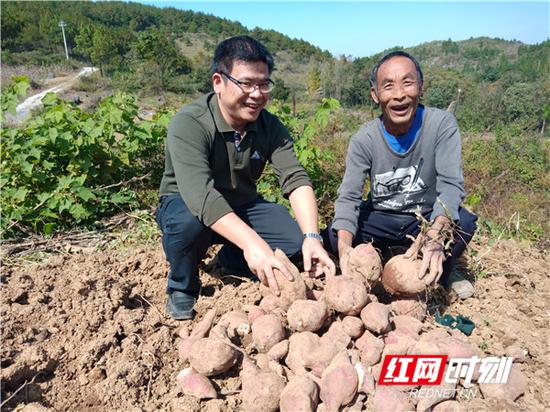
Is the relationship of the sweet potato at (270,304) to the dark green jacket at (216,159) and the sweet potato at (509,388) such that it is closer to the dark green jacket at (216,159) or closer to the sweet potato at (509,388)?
the dark green jacket at (216,159)

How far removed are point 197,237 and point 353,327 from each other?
1048mm

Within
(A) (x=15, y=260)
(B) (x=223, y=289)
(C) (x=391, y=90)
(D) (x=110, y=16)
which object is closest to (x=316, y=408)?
(B) (x=223, y=289)

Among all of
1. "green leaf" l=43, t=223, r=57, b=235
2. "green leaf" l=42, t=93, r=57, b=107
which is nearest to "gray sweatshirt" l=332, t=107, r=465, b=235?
"green leaf" l=43, t=223, r=57, b=235

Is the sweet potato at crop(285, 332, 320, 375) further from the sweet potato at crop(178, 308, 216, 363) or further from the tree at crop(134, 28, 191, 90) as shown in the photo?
the tree at crop(134, 28, 191, 90)

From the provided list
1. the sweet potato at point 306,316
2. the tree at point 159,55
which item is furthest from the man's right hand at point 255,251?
the tree at point 159,55

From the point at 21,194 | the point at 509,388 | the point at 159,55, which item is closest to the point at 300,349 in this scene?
the point at 509,388

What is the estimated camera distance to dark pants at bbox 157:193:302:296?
245 cm

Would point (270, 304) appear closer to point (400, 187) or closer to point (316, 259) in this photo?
point (316, 259)

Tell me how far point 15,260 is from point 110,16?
60.2m

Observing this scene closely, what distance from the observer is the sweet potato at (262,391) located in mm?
1678

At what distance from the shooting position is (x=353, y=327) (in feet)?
6.34

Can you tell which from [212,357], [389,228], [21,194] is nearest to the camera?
[212,357]

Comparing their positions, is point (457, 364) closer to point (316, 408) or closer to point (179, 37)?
point (316, 408)

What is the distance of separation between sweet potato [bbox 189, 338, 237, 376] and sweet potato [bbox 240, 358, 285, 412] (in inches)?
5.0
